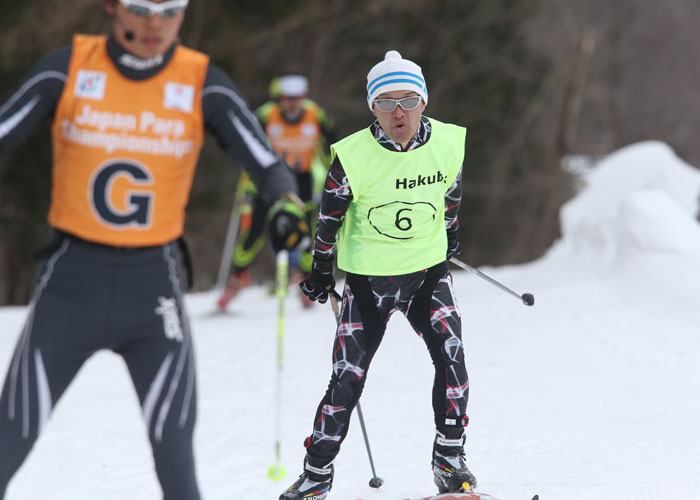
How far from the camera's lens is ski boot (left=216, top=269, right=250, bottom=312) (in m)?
8.87

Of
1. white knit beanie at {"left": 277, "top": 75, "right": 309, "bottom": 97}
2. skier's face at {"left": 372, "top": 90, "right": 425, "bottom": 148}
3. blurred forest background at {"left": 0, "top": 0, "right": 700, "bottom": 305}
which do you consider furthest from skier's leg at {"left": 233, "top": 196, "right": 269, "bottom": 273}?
blurred forest background at {"left": 0, "top": 0, "right": 700, "bottom": 305}

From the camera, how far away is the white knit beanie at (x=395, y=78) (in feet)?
11.4

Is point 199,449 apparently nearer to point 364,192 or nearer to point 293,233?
point 364,192

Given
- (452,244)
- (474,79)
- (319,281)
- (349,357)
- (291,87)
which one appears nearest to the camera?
(349,357)

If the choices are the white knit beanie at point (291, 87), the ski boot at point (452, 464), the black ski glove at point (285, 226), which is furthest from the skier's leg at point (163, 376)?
the white knit beanie at point (291, 87)

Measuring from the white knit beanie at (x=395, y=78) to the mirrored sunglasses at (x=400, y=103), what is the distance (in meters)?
0.03

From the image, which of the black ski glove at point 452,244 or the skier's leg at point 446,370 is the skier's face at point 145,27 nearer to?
the skier's leg at point 446,370

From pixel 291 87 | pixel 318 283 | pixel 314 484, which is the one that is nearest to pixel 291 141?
pixel 291 87

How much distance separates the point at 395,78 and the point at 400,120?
0.16 meters

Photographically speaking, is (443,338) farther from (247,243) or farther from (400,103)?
(247,243)

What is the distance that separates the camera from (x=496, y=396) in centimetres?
574

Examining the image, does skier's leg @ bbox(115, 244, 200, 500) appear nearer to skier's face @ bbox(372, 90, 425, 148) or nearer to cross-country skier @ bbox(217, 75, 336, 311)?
skier's face @ bbox(372, 90, 425, 148)

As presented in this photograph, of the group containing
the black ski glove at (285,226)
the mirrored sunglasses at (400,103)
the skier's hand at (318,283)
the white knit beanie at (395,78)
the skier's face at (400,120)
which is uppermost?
the white knit beanie at (395,78)

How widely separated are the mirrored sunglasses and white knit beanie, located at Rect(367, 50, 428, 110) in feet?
0.11
